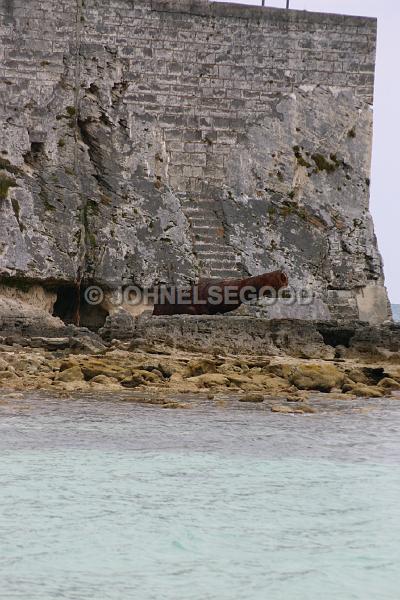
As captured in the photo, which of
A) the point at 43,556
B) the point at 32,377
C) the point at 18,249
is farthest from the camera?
the point at 18,249

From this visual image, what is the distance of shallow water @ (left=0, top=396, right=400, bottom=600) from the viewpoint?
483 cm

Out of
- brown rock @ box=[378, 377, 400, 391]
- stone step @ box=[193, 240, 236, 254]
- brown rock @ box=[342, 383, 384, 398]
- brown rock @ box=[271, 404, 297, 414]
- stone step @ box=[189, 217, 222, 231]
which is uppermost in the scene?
stone step @ box=[189, 217, 222, 231]

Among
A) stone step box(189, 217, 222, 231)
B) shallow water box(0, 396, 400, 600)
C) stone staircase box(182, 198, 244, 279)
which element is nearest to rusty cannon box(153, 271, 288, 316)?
stone staircase box(182, 198, 244, 279)

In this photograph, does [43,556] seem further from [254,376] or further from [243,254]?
[243,254]

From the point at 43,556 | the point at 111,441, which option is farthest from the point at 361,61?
the point at 43,556

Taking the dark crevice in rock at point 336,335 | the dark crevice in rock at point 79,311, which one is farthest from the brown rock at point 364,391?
the dark crevice in rock at point 79,311

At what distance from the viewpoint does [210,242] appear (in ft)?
68.8

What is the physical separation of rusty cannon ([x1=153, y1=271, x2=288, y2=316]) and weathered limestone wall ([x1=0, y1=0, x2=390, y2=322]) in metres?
1.59

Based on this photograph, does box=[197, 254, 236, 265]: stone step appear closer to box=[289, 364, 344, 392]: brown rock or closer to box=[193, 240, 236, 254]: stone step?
box=[193, 240, 236, 254]: stone step

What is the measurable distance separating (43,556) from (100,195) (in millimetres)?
16050

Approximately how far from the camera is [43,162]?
20.6 m

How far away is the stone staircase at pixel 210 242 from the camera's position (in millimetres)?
20797

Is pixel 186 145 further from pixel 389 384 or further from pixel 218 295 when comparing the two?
pixel 389 384

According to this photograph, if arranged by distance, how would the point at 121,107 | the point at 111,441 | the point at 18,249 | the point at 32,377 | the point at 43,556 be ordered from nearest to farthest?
the point at 43,556 → the point at 111,441 → the point at 32,377 → the point at 18,249 → the point at 121,107
